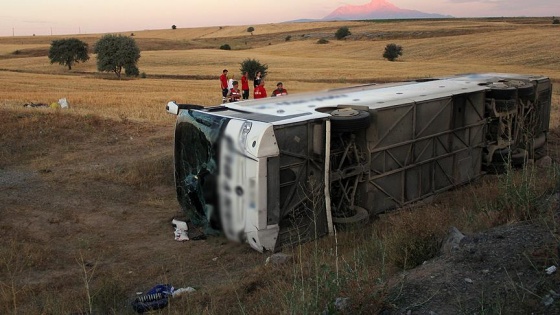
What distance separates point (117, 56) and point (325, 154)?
1689 inches

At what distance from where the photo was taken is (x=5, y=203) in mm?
10008

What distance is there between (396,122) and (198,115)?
127 inches

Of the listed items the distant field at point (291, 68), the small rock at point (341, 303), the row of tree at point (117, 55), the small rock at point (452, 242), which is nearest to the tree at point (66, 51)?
the distant field at point (291, 68)

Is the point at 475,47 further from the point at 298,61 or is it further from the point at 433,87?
the point at 433,87

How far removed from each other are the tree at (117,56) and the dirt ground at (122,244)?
31887 mm

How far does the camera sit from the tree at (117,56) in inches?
1859

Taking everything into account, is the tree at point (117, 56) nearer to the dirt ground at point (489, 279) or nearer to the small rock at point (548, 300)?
the dirt ground at point (489, 279)

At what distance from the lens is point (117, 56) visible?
47156 mm

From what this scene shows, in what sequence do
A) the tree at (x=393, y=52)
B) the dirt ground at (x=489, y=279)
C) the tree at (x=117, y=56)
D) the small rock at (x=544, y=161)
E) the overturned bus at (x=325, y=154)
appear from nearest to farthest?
1. the dirt ground at (x=489, y=279)
2. the overturned bus at (x=325, y=154)
3. the small rock at (x=544, y=161)
4. the tree at (x=117, y=56)
5. the tree at (x=393, y=52)

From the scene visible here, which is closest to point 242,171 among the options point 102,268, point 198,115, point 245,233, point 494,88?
point 245,233

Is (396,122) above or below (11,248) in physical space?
above

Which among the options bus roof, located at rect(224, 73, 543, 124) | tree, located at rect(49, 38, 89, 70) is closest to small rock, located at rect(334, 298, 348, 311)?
bus roof, located at rect(224, 73, 543, 124)

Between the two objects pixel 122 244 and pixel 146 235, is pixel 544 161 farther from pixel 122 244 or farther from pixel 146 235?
pixel 122 244

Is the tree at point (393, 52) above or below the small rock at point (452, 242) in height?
above
